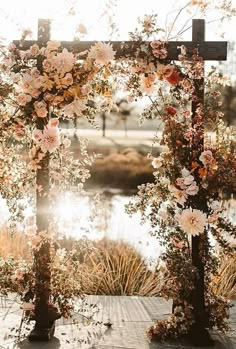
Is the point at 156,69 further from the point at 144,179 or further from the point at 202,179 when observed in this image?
the point at 144,179

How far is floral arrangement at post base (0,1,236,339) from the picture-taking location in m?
4.41

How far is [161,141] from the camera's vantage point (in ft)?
15.1

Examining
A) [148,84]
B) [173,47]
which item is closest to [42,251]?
[148,84]

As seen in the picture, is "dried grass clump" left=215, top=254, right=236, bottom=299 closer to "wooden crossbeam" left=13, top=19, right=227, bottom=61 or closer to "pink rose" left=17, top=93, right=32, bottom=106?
"wooden crossbeam" left=13, top=19, right=227, bottom=61

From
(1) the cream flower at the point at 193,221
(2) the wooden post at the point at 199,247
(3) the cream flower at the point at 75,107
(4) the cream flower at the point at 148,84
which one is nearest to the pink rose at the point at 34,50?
(3) the cream flower at the point at 75,107

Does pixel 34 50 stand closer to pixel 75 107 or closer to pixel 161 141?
pixel 75 107

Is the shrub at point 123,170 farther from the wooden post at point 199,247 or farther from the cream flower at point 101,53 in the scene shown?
the cream flower at point 101,53

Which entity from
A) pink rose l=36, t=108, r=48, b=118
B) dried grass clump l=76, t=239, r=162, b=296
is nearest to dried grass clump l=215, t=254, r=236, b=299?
dried grass clump l=76, t=239, r=162, b=296

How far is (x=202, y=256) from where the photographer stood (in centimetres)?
449

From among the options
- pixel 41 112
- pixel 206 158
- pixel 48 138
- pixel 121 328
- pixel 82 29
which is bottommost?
pixel 121 328

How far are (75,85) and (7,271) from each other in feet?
4.48

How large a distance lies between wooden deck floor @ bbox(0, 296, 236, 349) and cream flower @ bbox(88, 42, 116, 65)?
1864 mm

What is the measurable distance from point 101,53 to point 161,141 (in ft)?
2.38

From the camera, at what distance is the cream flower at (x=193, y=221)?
14.3ft
